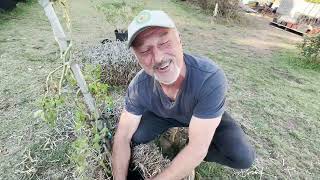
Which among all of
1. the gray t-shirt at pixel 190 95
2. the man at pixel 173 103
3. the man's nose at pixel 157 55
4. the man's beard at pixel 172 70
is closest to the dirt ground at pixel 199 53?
the man at pixel 173 103

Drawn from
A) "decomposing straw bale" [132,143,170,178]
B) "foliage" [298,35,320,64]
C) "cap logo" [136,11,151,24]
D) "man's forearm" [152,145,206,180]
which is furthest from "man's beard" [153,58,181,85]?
"foliage" [298,35,320,64]

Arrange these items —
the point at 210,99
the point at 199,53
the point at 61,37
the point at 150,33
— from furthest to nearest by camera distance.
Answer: the point at 199,53 → the point at 210,99 → the point at 150,33 → the point at 61,37

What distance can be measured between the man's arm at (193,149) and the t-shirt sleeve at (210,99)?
0.04 meters

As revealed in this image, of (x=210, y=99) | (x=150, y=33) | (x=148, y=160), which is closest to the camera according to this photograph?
(x=150, y=33)

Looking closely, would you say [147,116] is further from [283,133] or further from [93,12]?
[93,12]

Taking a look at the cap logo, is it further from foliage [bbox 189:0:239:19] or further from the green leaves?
foliage [bbox 189:0:239:19]

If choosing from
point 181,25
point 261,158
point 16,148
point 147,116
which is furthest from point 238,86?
point 181,25

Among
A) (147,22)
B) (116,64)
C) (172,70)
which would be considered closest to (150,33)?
(147,22)

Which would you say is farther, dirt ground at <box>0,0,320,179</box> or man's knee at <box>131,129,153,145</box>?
dirt ground at <box>0,0,320,179</box>

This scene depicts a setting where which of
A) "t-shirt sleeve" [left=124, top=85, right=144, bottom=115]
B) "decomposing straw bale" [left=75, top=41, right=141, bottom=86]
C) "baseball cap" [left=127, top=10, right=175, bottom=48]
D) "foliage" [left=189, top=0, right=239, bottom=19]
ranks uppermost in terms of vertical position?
"baseball cap" [left=127, top=10, right=175, bottom=48]

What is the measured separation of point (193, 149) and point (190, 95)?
1.04 ft

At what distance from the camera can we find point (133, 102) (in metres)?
2.19

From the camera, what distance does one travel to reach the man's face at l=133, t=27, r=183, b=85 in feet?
5.80

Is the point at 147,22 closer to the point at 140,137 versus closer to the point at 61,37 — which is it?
the point at 61,37
